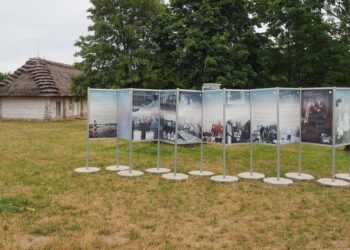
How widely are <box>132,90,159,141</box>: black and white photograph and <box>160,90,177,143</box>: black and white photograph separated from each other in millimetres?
138

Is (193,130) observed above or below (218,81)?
below

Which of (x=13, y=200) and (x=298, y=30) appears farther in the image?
(x=298, y=30)

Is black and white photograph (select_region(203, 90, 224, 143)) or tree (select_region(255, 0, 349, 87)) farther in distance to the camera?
tree (select_region(255, 0, 349, 87))

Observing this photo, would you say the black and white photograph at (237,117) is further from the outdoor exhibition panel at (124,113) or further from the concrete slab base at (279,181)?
the outdoor exhibition panel at (124,113)

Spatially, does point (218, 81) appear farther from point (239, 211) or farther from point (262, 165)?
point (239, 211)

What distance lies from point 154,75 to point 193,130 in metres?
13.2

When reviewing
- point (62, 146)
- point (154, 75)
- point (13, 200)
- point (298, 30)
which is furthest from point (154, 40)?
point (13, 200)

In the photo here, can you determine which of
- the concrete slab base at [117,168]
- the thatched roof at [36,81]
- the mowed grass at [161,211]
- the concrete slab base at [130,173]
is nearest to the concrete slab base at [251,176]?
the mowed grass at [161,211]

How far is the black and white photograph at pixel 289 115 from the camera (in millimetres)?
8836

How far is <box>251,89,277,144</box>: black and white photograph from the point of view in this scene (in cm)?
880

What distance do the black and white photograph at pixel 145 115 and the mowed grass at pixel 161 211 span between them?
107 cm

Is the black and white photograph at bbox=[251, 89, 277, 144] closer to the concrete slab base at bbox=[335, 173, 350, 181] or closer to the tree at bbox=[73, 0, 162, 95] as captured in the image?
the concrete slab base at bbox=[335, 173, 350, 181]

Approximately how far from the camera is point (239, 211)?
6.61 metres

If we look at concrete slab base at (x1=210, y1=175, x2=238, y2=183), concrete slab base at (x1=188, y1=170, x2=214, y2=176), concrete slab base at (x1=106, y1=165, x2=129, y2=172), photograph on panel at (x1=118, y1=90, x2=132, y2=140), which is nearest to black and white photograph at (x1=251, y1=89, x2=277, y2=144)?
concrete slab base at (x1=210, y1=175, x2=238, y2=183)
